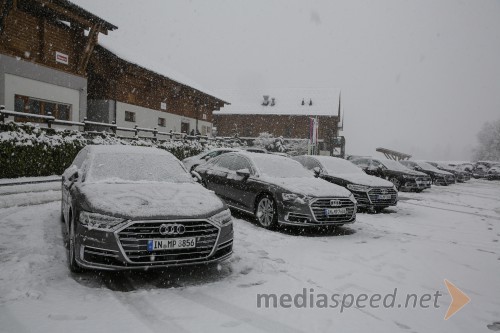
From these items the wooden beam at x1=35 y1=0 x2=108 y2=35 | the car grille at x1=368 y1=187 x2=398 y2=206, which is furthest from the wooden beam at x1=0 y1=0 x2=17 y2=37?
the car grille at x1=368 y1=187 x2=398 y2=206

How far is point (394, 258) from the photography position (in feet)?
18.3

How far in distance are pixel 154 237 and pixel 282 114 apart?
42452mm

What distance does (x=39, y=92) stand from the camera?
1423cm

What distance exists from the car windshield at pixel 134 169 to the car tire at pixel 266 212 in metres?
2.09

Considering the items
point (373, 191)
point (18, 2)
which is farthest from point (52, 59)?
point (373, 191)

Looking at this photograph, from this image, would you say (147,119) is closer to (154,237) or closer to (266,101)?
(154,237)

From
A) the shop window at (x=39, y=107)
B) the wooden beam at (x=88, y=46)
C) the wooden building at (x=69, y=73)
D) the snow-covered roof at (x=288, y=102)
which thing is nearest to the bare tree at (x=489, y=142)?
the snow-covered roof at (x=288, y=102)

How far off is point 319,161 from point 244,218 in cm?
389

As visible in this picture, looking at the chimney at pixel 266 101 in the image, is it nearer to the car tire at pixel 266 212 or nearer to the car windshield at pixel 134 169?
the car tire at pixel 266 212

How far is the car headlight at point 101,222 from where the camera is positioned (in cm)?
370

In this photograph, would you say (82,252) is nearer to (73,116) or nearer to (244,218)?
(244,218)

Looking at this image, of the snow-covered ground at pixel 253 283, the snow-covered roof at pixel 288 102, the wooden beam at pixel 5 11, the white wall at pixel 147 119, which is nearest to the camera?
the snow-covered ground at pixel 253 283

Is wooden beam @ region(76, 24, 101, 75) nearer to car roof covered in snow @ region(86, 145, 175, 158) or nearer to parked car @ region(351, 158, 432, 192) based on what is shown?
car roof covered in snow @ region(86, 145, 175, 158)

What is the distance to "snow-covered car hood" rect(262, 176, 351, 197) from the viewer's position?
Result: 22.1 ft
